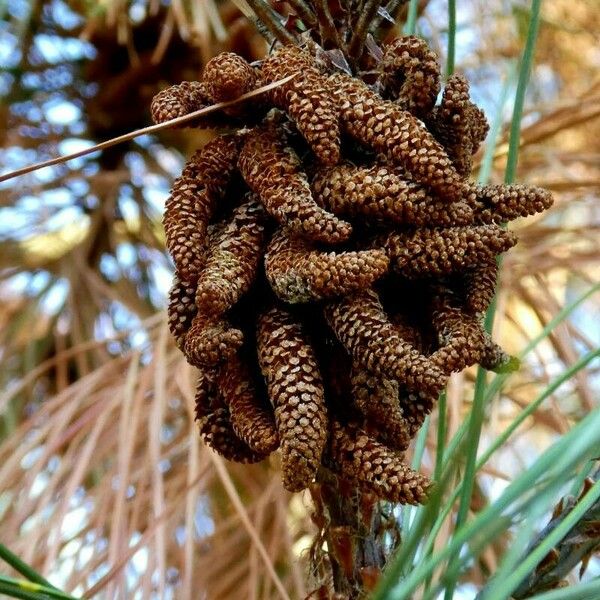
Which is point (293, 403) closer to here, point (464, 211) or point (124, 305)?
point (464, 211)

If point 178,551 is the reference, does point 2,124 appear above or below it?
above

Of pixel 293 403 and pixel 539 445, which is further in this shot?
pixel 539 445

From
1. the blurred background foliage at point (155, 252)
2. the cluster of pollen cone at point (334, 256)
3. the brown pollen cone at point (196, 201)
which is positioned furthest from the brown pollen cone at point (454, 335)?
the blurred background foliage at point (155, 252)

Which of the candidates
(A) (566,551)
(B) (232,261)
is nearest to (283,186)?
(B) (232,261)

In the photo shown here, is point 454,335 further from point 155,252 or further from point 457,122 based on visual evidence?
point 155,252

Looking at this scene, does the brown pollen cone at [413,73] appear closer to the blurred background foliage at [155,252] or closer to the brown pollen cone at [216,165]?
the brown pollen cone at [216,165]

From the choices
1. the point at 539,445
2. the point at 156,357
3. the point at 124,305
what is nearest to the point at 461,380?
the point at 156,357
